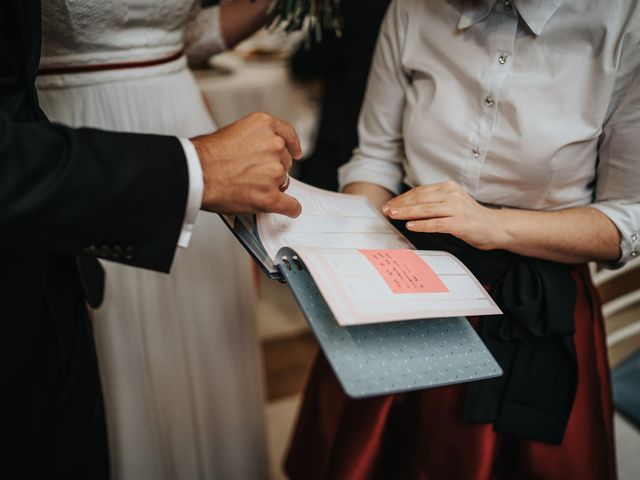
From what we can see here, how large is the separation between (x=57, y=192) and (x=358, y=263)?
1.17 feet

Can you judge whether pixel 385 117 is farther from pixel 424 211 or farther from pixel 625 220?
pixel 625 220

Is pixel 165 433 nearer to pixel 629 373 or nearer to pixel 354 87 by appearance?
pixel 629 373

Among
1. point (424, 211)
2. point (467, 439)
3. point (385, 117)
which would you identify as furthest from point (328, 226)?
point (467, 439)

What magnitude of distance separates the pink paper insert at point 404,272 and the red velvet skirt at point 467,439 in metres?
0.25

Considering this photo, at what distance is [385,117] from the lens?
101cm

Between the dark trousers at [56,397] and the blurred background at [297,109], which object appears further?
the blurred background at [297,109]

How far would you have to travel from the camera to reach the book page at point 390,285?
0.59m

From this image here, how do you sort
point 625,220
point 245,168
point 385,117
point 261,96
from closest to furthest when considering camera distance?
1. point 245,168
2. point 625,220
3. point 385,117
4. point 261,96

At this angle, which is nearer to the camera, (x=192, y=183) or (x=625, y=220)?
(x=192, y=183)

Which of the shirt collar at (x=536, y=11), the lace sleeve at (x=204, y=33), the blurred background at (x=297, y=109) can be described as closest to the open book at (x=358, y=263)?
the shirt collar at (x=536, y=11)

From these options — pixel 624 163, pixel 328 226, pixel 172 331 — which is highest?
pixel 624 163

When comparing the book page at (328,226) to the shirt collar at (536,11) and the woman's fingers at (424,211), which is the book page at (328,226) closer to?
the woman's fingers at (424,211)

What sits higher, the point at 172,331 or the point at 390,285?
the point at 390,285

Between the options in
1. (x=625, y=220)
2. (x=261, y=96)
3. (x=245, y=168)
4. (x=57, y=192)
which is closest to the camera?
(x=57, y=192)
